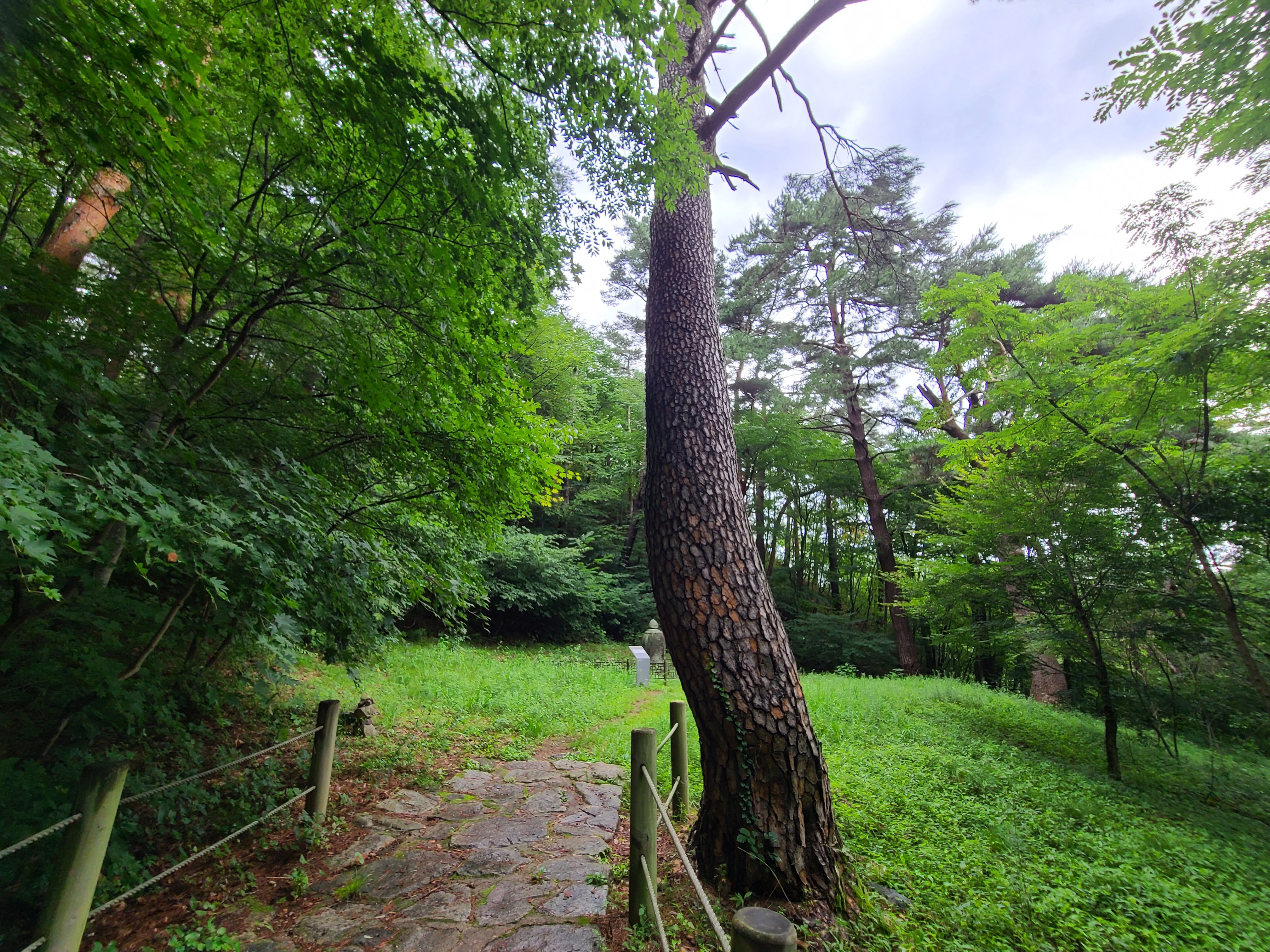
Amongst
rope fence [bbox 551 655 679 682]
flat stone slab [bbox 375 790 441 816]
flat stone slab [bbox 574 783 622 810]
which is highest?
rope fence [bbox 551 655 679 682]

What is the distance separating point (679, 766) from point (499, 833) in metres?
1.24

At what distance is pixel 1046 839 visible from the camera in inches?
126

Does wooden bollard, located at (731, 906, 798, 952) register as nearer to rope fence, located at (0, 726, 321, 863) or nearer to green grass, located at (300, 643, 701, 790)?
rope fence, located at (0, 726, 321, 863)

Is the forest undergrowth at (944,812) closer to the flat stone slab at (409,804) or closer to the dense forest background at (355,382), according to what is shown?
the flat stone slab at (409,804)

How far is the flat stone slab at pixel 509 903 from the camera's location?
2.38 metres

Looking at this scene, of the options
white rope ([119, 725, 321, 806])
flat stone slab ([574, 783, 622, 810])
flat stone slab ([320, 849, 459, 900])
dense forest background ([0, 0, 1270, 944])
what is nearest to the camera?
white rope ([119, 725, 321, 806])

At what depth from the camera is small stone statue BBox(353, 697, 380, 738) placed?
4.64 metres

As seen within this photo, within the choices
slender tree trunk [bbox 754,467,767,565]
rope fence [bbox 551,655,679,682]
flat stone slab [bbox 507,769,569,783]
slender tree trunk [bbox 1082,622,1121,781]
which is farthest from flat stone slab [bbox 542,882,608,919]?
slender tree trunk [bbox 754,467,767,565]

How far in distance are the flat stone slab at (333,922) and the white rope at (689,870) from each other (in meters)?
1.48

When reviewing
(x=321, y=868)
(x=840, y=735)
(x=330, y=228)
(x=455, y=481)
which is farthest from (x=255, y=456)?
(x=840, y=735)

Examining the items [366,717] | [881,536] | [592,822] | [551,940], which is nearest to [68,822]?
[551,940]

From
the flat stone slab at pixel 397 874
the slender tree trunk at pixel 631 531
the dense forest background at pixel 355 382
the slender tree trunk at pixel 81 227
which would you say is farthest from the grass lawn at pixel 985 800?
the slender tree trunk at pixel 631 531

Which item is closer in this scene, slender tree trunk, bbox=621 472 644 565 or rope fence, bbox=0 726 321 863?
rope fence, bbox=0 726 321 863

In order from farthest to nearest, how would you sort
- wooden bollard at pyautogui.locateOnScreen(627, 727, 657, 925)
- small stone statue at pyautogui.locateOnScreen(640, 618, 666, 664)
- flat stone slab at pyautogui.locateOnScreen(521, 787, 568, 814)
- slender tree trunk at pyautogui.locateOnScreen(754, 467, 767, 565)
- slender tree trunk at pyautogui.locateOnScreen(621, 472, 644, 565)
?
slender tree trunk at pyautogui.locateOnScreen(754, 467, 767, 565)
slender tree trunk at pyautogui.locateOnScreen(621, 472, 644, 565)
small stone statue at pyautogui.locateOnScreen(640, 618, 666, 664)
flat stone slab at pyautogui.locateOnScreen(521, 787, 568, 814)
wooden bollard at pyautogui.locateOnScreen(627, 727, 657, 925)
